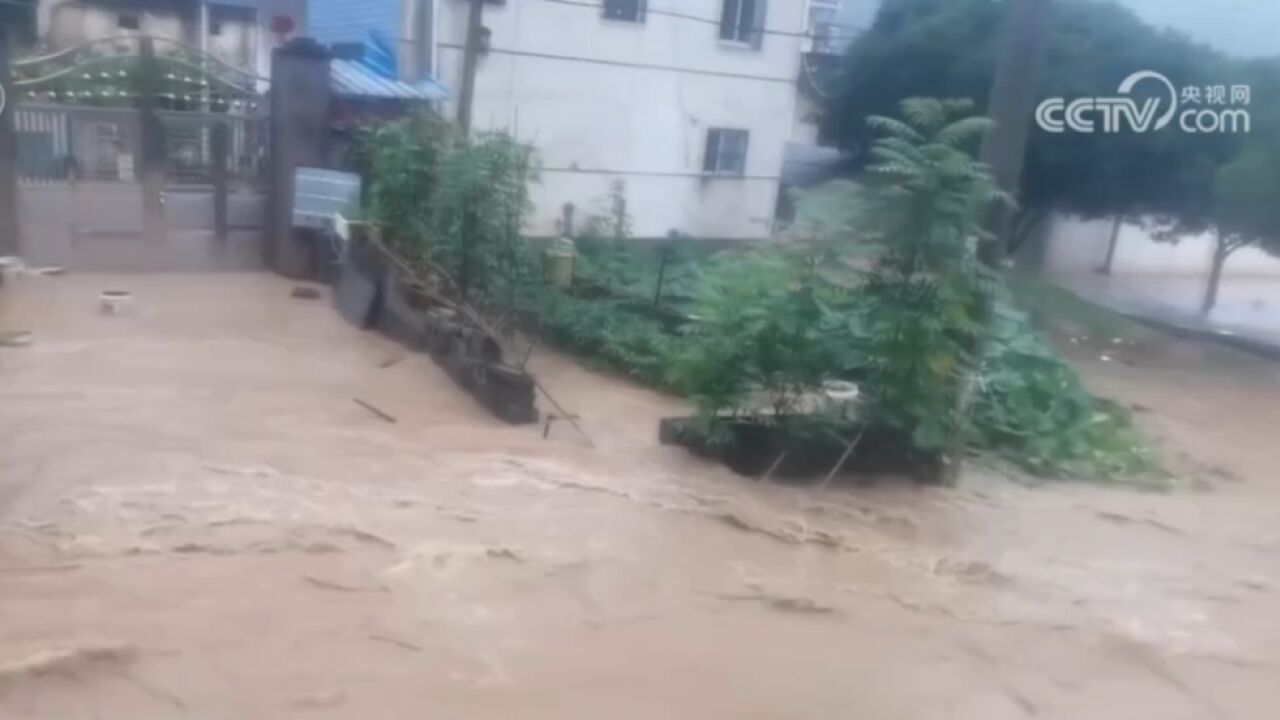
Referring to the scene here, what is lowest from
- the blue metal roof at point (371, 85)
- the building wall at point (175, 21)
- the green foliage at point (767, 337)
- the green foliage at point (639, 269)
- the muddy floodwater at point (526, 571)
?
the muddy floodwater at point (526, 571)

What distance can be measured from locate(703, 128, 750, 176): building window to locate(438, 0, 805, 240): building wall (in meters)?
0.09

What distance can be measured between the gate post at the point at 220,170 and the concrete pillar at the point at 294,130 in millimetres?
420

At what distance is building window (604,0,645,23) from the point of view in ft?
42.3

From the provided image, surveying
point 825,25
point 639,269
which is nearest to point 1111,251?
point 825,25

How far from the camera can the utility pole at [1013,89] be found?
6.25 m

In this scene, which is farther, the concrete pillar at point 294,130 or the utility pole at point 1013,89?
the concrete pillar at point 294,130

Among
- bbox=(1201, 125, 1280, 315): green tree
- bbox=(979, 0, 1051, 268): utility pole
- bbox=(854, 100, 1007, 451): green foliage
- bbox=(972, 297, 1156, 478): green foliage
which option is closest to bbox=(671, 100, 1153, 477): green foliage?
bbox=(854, 100, 1007, 451): green foliage

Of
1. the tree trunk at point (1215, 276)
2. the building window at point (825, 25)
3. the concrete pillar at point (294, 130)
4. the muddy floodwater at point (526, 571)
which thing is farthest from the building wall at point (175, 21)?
the tree trunk at point (1215, 276)

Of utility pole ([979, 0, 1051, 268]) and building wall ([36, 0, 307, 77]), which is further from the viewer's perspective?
building wall ([36, 0, 307, 77])

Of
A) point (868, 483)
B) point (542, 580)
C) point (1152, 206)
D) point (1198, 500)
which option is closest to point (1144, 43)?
point (1152, 206)

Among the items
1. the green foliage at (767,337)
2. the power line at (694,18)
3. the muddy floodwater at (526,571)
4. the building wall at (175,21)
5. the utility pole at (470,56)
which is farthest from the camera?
the building wall at (175,21)

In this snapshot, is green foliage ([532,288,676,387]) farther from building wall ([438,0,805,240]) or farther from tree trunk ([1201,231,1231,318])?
tree trunk ([1201,231,1231,318])

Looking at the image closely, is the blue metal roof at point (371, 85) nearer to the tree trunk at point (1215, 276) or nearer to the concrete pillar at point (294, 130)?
the concrete pillar at point (294, 130)

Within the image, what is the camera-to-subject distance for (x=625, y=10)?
Answer: 13.0 metres
